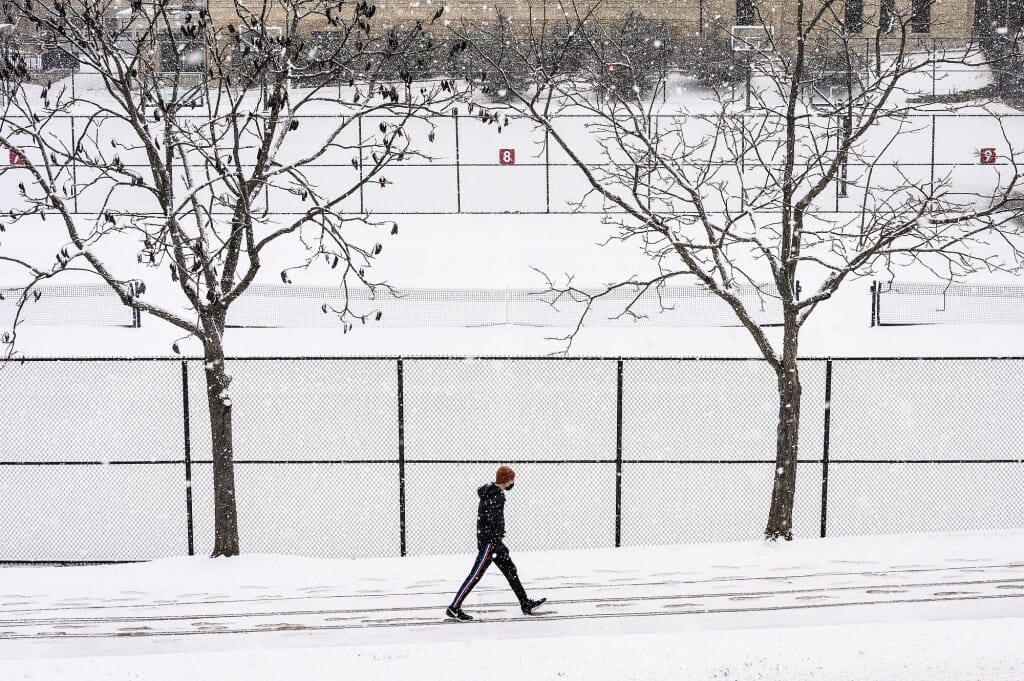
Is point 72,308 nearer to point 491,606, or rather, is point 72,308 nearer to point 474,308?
point 474,308

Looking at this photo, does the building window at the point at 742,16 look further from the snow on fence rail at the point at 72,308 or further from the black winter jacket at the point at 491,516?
the black winter jacket at the point at 491,516

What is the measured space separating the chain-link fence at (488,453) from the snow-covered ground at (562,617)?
2.65 feet

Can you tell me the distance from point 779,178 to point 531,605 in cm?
1325

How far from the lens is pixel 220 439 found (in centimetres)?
946

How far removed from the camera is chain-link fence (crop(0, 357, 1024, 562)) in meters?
10.9

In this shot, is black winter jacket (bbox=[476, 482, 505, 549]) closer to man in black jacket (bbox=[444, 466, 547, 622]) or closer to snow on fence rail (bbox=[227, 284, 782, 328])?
man in black jacket (bbox=[444, 466, 547, 622])

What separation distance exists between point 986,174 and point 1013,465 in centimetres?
2322

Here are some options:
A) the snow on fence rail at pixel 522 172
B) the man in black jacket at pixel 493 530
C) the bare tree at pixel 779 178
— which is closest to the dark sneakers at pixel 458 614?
the man in black jacket at pixel 493 530

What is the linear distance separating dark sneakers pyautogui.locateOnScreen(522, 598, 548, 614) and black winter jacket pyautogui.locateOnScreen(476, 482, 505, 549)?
0.68m

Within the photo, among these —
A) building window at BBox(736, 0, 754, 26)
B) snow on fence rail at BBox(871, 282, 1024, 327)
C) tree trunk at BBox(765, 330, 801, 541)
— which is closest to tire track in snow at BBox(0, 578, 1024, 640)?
tree trunk at BBox(765, 330, 801, 541)

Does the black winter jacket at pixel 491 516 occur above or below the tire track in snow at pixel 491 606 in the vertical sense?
above

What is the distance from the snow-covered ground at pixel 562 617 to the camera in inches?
275

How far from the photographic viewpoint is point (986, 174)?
32625mm

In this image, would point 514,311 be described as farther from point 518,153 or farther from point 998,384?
point 518,153
